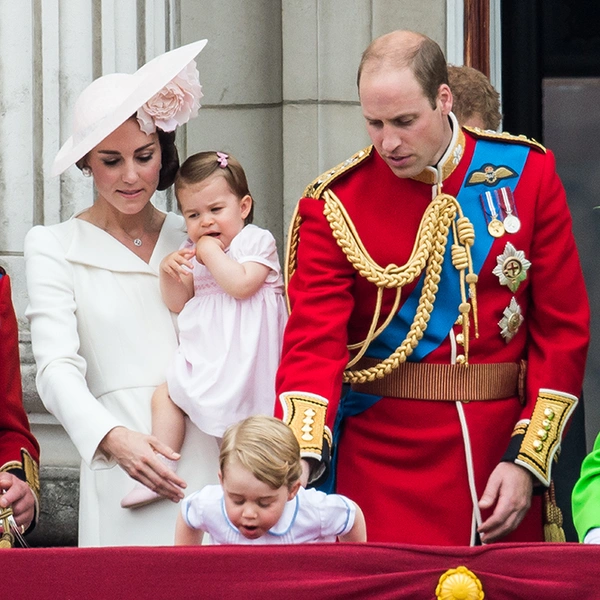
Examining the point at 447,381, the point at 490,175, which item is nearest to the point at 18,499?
the point at 447,381

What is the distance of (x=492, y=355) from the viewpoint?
11.2ft

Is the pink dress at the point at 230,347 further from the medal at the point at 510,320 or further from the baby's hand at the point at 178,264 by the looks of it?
the medal at the point at 510,320

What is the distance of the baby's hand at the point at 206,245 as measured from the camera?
3.61 metres

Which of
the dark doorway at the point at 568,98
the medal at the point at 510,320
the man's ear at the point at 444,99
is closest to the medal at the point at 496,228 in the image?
the medal at the point at 510,320

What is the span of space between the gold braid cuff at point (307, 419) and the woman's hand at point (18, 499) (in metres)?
0.67

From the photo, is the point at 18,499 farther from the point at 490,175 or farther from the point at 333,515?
the point at 490,175

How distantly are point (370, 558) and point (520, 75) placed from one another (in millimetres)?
3035

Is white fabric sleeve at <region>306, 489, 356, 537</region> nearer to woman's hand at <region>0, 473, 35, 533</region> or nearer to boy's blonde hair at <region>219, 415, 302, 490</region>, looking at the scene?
boy's blonde hair at <region>219, 415, 302, 490</region>

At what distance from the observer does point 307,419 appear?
10.6ft

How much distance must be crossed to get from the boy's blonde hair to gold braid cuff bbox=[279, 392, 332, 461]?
0.13m

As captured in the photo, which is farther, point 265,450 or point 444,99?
point 444,99

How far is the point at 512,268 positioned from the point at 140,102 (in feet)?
3.05

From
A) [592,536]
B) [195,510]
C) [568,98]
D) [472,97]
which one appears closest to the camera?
[592,536]

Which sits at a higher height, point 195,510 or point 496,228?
point 496,228
